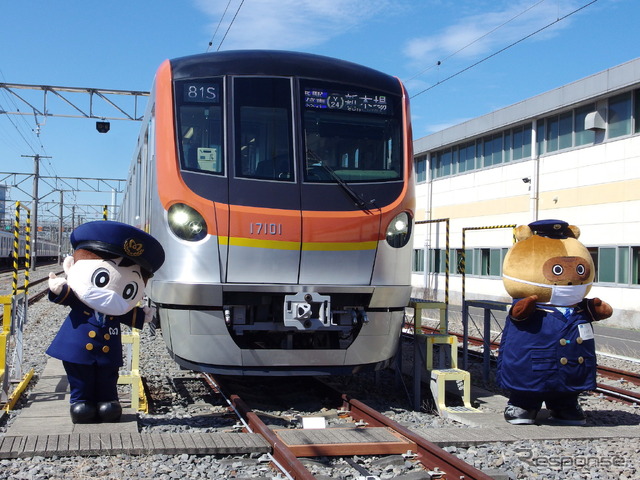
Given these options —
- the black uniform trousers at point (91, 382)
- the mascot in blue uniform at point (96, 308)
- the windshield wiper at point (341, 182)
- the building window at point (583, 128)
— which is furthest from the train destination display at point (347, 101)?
the building window at point (583, 128)

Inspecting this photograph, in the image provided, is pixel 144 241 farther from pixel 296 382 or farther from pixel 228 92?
pixel 296 382

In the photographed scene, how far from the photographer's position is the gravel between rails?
174 inches

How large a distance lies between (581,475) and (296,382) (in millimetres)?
3881

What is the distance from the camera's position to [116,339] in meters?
5.60

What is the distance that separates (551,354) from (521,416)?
589mm

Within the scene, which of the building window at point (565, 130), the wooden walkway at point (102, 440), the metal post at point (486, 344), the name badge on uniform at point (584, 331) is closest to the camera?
the wooden walkway at point (102, 440)

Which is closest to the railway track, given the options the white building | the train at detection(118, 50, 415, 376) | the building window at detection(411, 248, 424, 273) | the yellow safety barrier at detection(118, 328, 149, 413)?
the train at detection(118, 50, 415, 376)

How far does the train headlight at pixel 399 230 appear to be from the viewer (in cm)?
651

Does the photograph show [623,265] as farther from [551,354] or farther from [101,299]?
[101,299]

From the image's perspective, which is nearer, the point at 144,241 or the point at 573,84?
the point at 144,241

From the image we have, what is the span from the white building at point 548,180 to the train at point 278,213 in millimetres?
9926

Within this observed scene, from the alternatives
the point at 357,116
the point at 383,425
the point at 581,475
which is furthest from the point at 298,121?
the point at 581,475

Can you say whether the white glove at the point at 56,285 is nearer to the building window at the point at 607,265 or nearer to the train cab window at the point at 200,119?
the train cab window at the point at 200,119

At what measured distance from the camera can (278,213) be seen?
240 inches
